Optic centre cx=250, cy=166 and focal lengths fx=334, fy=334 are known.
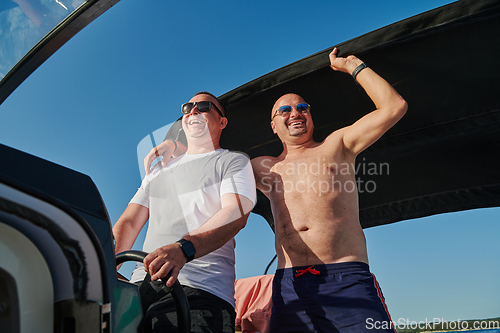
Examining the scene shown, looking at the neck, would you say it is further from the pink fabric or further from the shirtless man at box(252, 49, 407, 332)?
the pink fabric

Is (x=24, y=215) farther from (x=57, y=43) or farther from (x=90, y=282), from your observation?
(x=57, y=43)

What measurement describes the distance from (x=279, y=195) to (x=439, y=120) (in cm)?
147

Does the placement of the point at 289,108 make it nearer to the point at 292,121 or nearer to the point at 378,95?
the point at 292,121

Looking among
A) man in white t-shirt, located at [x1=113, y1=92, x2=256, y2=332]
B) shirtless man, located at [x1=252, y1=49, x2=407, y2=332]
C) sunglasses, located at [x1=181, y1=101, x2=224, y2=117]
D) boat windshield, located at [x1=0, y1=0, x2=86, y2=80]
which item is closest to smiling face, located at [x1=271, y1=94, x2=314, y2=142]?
shirtless man, located at [x1=252, y1=49, x2=407, y2=332]

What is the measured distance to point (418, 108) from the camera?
266cm

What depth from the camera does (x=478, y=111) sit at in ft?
8.51

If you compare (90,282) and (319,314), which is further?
(319,314)

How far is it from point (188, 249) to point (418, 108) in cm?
234

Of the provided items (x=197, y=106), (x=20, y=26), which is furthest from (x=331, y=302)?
(x=20, y=26)

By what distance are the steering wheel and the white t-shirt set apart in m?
0.19

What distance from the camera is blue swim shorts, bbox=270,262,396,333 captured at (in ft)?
6.01

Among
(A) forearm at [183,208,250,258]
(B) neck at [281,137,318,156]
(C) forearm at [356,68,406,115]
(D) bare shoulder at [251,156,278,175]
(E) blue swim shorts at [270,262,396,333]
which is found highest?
(C) forearm at [356,68,406,115]

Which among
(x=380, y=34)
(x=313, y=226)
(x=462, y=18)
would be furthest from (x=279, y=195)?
(x=462, y=18)

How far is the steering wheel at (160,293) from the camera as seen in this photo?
0.89m
